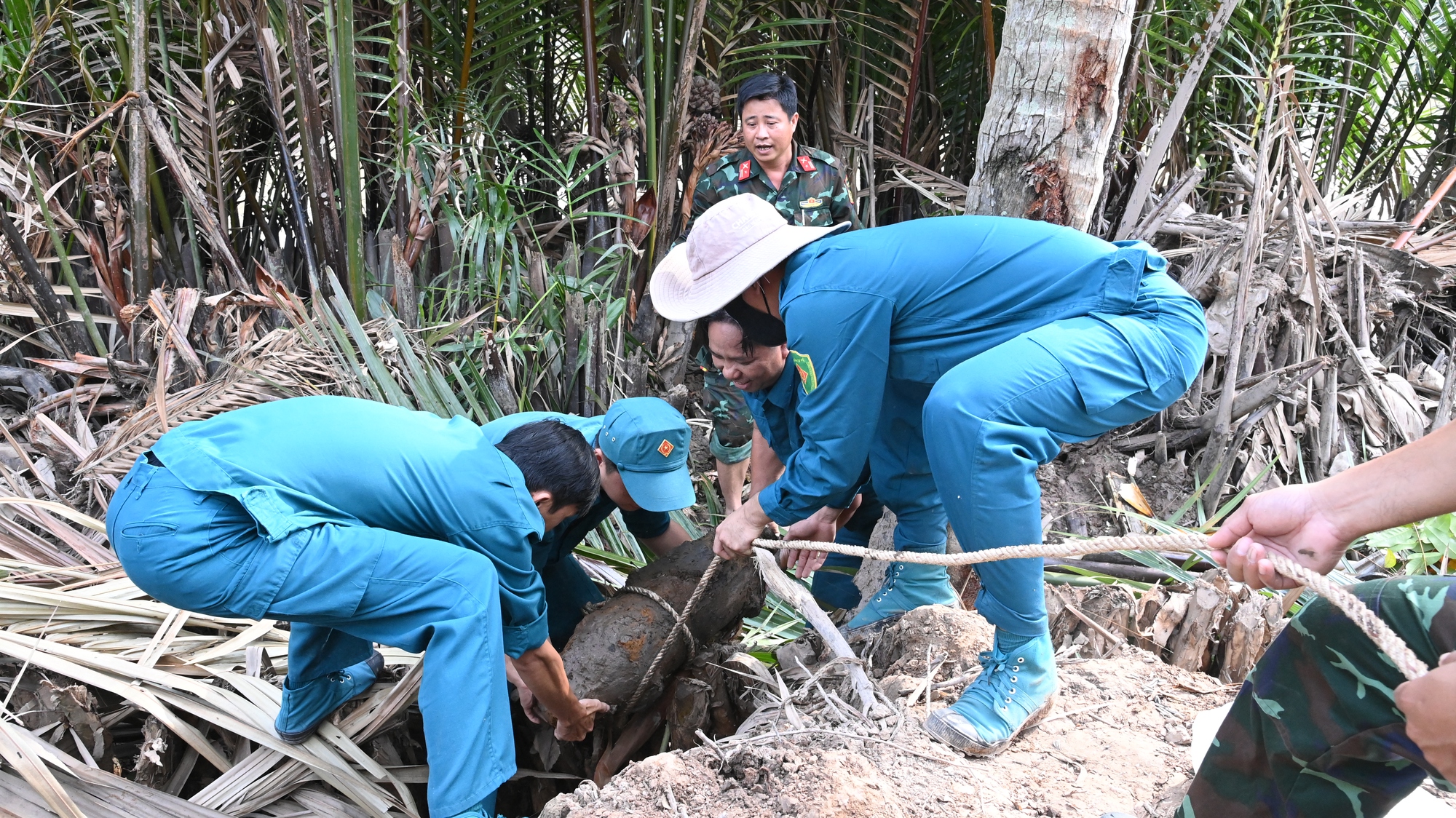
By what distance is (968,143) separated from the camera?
5.70 m

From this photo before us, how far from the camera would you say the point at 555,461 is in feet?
8.20

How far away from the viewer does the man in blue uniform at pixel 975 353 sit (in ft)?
7.05

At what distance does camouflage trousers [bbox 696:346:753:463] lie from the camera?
3.99 meters

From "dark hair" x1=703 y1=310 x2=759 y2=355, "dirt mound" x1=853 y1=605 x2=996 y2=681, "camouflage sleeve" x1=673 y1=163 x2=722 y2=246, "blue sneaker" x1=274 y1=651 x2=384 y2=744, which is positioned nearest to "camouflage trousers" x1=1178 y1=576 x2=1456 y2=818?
"dirt mound" x1=853 y1=605 x2=996 y2=681

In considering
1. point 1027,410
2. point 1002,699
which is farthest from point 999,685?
point 1027,410

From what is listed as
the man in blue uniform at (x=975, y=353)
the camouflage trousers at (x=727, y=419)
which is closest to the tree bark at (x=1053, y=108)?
the man in blue uniform at (x=975, y=353)

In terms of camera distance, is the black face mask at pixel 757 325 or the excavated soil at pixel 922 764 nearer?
the excavated soil at pixel 922 764

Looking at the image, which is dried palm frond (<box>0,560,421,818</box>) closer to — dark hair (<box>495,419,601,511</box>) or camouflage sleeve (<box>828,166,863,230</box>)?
dark hair (<box>495,419,601,511</box>)

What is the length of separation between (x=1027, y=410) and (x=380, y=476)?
1520 millimetres

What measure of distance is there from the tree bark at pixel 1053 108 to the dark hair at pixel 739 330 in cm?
94

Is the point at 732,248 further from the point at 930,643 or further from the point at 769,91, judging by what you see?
the point at 769,91

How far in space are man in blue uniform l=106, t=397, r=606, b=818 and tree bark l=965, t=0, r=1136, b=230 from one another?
5.04 ft

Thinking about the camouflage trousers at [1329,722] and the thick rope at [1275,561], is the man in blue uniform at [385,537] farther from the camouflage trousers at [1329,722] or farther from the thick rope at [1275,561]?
the camouflage trousers at [1329,722]

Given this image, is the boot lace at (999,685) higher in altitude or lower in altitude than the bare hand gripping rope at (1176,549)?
lower
